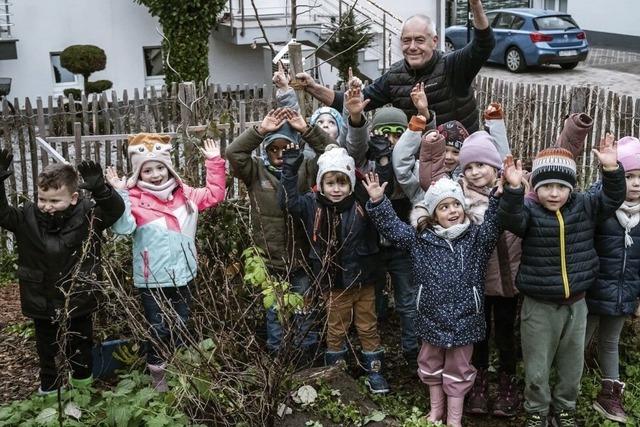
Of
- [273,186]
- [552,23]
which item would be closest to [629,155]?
[273,186]

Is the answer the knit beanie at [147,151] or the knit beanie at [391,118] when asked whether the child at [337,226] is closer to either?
the knit beanie at [391,118]

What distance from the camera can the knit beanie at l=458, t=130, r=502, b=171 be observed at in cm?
450

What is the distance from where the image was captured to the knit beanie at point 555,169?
4188 millimetres

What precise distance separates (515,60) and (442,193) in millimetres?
17584

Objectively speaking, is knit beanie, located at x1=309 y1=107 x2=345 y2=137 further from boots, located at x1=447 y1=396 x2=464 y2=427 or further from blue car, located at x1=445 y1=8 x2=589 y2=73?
blue car, located at x1=445 y1=8 x2=589 y2=73

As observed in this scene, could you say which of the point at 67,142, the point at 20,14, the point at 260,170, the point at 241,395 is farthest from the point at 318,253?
the point at 20,14

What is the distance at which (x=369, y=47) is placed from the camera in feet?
54.3

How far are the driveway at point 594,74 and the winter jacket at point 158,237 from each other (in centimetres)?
1549

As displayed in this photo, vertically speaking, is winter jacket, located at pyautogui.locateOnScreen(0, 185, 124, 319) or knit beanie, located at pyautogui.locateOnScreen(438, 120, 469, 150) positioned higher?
knit beanie, located at pyautogui.locateOnScreen(438, 120, 469, 150)

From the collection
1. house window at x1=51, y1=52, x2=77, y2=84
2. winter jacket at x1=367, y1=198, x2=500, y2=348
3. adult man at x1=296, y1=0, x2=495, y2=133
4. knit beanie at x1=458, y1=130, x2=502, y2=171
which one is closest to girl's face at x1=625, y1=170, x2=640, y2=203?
knit beanie at x1=458, y1=130, x2=502, y2=171

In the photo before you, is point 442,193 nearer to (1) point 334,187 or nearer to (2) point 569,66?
(1) point 334,187

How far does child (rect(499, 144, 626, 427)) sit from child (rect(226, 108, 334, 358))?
1.31 m

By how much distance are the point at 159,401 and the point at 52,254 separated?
1.03 meters

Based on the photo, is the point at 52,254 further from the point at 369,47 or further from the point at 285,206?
the point at 369,47
